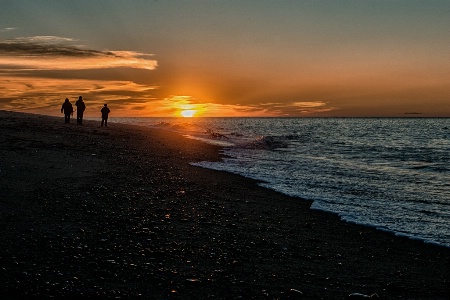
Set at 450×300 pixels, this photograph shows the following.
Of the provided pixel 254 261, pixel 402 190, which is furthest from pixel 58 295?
pixel 402 190

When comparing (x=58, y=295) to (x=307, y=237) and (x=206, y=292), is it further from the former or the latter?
(x=307, y=237)

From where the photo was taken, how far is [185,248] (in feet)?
22.2

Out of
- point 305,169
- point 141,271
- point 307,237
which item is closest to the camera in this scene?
point 141,271

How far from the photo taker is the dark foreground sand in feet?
17.4

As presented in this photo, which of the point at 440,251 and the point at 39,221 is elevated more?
the point at 39,221

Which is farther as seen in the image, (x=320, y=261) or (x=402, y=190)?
(x=402, y=190)

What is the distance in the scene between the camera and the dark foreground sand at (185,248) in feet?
17.4

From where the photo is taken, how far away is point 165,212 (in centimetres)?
907

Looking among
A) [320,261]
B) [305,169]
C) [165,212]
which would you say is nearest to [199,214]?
[165,212]

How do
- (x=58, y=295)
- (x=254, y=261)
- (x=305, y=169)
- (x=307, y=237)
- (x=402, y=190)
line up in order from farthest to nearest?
(x=305, y=169)
(x=402, y=190)
(x=307, y=237)
(x=254, y=261)
(x=58, y=295)

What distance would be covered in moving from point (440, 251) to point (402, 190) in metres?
7.77

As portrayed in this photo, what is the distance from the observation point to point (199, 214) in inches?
361

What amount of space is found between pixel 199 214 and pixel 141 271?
3.60m

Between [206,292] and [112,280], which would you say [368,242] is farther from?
[112,280]
